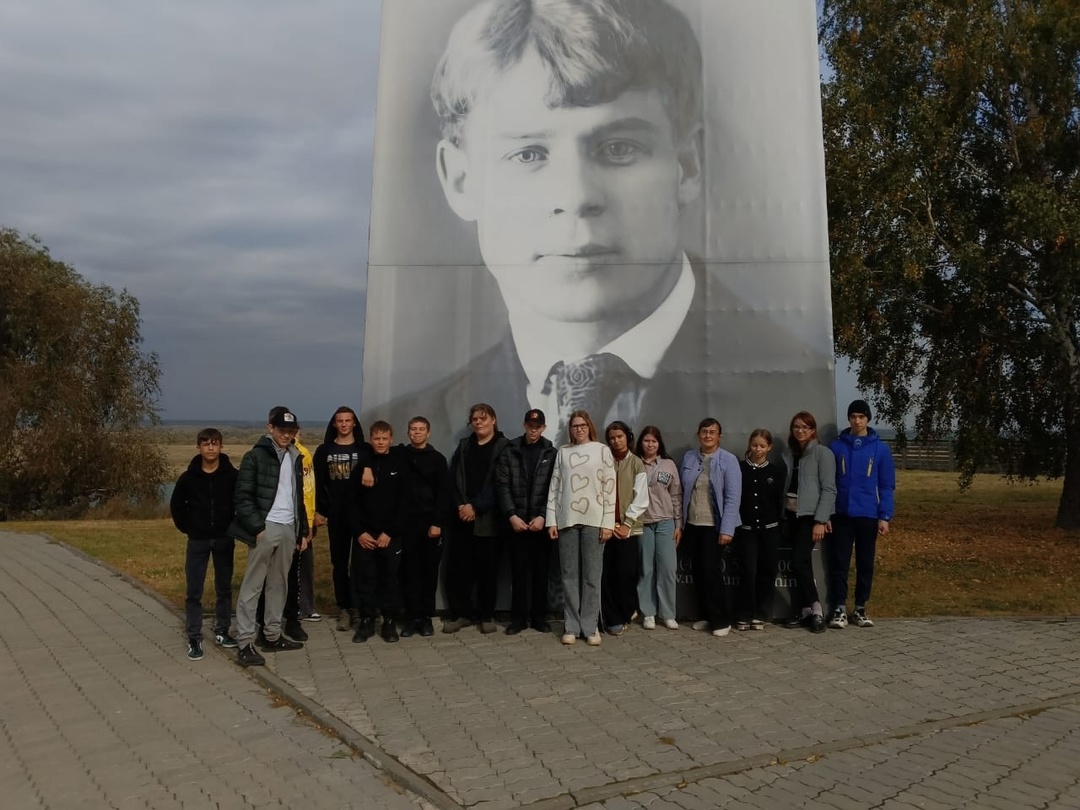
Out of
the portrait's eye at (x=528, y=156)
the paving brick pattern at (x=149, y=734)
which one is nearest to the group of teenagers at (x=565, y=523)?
the paving brick pattern at (x=149, y=734)

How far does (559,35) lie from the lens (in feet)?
26.7

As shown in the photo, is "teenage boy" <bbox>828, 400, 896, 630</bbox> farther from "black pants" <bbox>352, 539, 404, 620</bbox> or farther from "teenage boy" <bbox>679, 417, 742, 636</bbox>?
"black pants" <bbox>352, 539, 404, 620</bbox>

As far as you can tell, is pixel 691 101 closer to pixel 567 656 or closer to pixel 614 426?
pixel 614 426

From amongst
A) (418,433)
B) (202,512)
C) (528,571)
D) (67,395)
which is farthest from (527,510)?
(67,395)

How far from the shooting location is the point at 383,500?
6891mm

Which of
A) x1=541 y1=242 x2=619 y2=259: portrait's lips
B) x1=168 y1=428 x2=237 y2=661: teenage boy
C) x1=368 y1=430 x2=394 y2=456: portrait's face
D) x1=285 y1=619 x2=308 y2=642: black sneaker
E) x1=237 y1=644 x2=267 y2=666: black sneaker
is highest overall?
x1=541 y1=242 x2=619 y2=259: portrait's lips

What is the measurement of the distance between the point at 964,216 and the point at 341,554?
12045mm

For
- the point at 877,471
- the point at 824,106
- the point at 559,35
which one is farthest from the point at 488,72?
the point at 824,106

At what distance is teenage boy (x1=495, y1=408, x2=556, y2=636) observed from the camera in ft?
23.0

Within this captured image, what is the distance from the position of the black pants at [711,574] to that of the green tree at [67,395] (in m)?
18.6

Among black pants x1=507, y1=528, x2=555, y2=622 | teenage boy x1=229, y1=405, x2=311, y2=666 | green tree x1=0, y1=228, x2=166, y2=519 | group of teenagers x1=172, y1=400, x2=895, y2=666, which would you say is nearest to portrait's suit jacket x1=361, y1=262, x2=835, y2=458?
group of teenagers x1=172, y1=400, x2=895, y2=666

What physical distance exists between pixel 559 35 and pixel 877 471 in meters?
4.62

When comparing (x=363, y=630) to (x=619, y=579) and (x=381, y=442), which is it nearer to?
(x=381, y=442)

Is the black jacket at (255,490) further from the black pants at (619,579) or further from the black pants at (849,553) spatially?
the black pants at (849,553)
